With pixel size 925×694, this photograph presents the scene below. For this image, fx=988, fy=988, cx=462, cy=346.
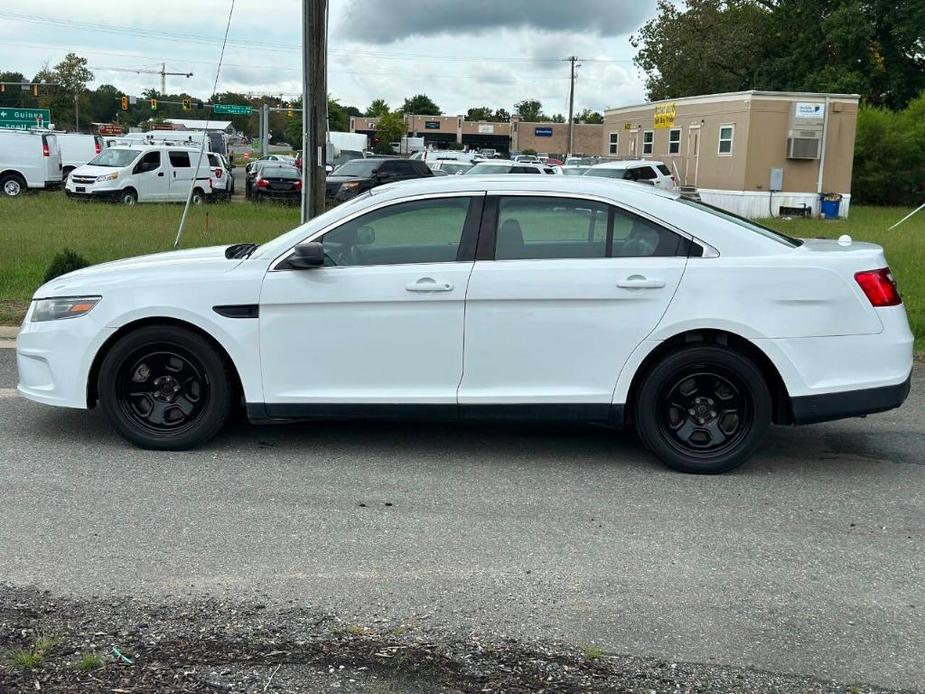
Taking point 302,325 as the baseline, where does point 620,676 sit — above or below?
below

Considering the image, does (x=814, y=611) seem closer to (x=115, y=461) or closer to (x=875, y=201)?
(x=115, y=461)

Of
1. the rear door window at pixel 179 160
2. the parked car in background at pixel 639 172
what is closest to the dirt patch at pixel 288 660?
the parked car in background at pixel 639 172

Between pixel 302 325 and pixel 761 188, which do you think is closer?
pixel 302 325

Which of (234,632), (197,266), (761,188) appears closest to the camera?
(234,632)

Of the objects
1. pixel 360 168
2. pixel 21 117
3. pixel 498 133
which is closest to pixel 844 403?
pixel 360 168

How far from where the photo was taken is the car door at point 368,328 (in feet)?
17.8

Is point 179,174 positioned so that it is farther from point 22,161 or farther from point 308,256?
point 308,256

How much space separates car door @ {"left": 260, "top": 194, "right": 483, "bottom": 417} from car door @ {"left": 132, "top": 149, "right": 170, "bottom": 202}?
24.1 meters

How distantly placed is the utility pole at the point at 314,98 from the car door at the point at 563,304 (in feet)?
24.3

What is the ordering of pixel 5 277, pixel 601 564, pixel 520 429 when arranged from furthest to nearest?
pixel 5 277 → pixel 520 429 → pixel 601 564

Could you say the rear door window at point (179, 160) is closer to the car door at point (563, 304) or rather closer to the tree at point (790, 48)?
the car door at point (563, 304)

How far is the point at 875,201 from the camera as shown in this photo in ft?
136

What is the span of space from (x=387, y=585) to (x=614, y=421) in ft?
6.52

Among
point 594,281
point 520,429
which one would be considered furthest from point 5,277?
point 594,281
